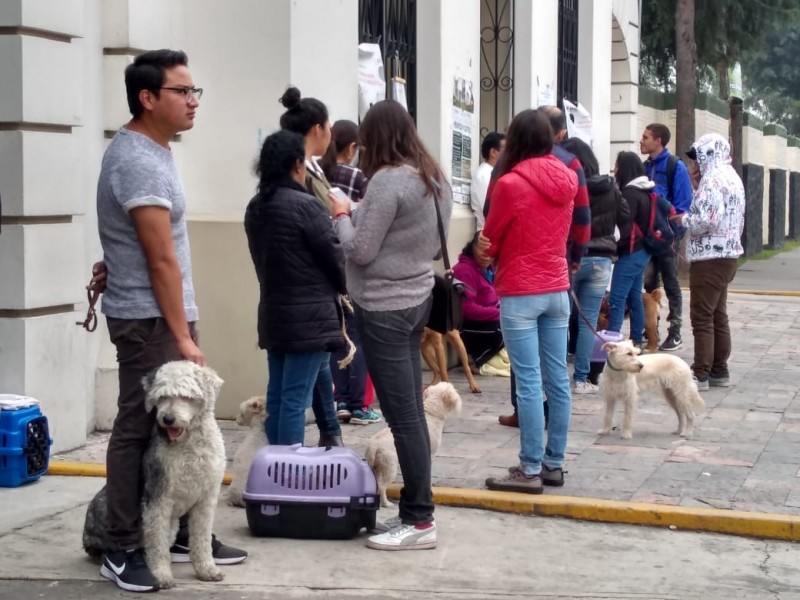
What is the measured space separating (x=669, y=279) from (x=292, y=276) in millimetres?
6707

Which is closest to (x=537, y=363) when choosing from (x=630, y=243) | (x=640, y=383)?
(x=640, y=383)

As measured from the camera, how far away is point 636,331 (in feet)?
38.1

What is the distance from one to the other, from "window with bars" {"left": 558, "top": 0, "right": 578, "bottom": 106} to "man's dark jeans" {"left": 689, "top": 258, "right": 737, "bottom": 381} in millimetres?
4789

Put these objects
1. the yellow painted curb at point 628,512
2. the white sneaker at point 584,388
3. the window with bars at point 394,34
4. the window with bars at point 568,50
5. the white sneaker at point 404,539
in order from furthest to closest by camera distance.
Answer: the window with bars at point 568,50
the window with bars at point 394,34
the white sneaker at point 584,388
the yellow painted curb at point 628,512
the white sneaker at point 404,539

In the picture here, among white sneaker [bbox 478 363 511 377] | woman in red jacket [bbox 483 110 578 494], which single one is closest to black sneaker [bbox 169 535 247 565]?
woman in red jacket [bbox 483 110 578 494]

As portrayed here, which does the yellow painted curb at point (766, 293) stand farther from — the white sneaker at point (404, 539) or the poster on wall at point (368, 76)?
the white sneaker at point (404, 539)

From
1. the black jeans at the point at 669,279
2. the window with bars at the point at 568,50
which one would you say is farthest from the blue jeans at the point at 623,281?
the window with bars at the point at 568,50

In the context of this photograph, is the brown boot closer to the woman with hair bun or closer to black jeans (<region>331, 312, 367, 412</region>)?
black jeans (<region>331, 312, 367, 412</region>)

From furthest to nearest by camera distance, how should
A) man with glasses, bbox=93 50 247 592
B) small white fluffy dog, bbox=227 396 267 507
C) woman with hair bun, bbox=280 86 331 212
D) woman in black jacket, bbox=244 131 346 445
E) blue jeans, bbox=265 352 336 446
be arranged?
woman with hair bun, bbox=280 86 331 212 → small white fluffy dog, bbox=227 396 267 507 → blue jeans, bbox=265 352 336 446 → woman in black jacket, bbox=244 131 346 445 → man with glasses, bbox=93 50 247 592

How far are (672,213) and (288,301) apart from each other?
20.0ft

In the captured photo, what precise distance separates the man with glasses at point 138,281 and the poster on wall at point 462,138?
634cm

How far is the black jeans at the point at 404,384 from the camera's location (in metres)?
5.57

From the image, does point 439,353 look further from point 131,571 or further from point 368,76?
point 131,571

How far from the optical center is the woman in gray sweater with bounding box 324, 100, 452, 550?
5.49m
